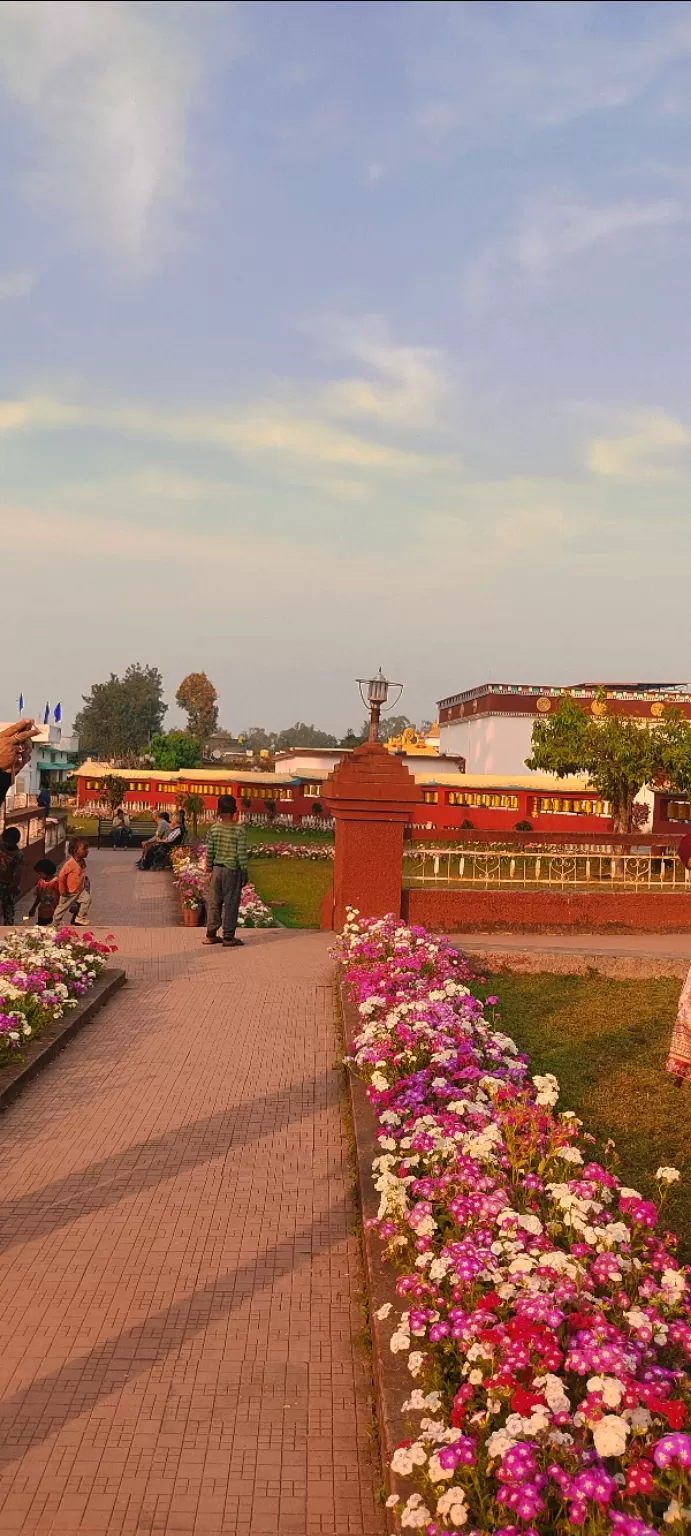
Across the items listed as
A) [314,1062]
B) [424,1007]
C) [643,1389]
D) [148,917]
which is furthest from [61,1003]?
[148,917]

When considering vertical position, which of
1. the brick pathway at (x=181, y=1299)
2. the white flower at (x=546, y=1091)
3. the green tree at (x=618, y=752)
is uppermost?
the green tree at (x=618, y=752)

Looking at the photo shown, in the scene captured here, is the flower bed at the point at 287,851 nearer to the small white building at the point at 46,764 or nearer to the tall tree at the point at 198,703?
the small white building at the point at 46,764

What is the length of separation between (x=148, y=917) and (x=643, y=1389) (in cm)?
1299

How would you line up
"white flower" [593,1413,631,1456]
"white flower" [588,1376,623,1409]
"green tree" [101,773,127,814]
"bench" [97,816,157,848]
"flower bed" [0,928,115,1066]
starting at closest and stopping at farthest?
"white flower" [593,1413,631,1456], "white flower" [588,1376,623,1409], "flower bed" [0,928,115,1066], "bench" [97,816,157,848], "green tree" [101,773,127,814]

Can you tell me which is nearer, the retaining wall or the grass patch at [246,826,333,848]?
the retaining wall

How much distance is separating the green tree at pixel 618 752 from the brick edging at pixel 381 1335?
62.5 feet

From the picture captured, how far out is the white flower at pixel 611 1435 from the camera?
2232 millimetres

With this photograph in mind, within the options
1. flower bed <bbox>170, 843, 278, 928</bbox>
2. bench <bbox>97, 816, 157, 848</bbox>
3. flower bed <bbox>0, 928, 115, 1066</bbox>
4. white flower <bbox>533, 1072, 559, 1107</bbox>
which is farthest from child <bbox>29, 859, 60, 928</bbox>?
bench <bbox>97, 816, 157, 848</bbox>

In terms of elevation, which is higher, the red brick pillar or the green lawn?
the red brick pillar

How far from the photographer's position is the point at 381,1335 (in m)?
3.23

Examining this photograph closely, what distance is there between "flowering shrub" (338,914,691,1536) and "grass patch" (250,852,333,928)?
9.68m

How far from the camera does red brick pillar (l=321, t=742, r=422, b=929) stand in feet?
32.8

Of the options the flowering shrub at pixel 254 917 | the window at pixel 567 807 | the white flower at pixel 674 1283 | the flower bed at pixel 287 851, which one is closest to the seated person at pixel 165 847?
the flower bed at pixel 287 851

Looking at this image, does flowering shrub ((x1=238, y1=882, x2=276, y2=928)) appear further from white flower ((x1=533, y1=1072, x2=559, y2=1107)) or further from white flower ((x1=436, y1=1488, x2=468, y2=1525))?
white flower ((x1=436, y1=1488, x2=468, y2=1525))
